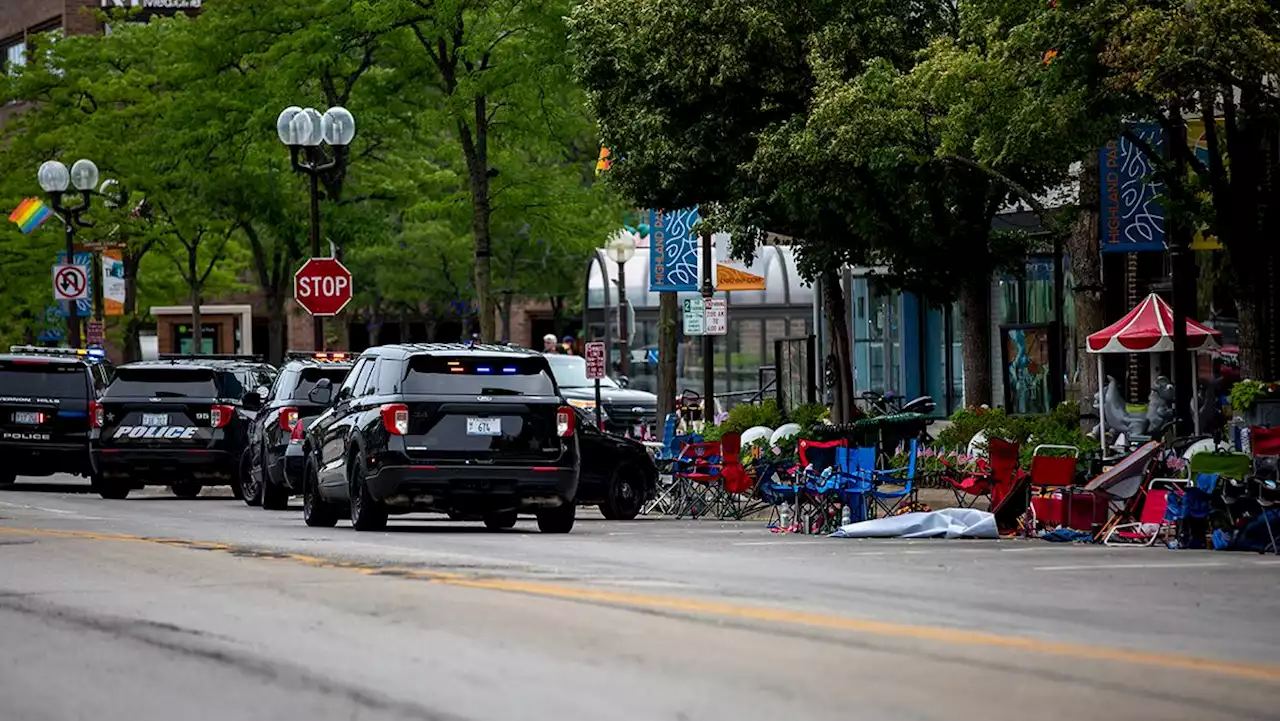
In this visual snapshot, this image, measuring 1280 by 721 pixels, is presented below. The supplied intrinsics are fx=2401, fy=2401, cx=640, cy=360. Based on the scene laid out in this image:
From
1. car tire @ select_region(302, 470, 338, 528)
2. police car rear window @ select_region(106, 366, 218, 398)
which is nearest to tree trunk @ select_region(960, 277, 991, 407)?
police car rear window @ select_region(106, 366, 218, 398)

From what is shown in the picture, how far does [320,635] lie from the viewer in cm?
1151

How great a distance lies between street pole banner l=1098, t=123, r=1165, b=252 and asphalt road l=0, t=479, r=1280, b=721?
11.0m

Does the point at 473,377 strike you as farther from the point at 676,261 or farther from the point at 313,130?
the point at 676,261

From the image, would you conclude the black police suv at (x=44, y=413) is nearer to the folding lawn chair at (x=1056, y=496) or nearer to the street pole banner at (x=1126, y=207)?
the street pole banner at (x=1126, y=207)

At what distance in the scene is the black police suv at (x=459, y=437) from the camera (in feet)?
70.1

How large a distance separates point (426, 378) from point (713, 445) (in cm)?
821

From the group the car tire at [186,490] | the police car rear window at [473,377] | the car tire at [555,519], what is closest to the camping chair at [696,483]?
the car tire at [555,519]

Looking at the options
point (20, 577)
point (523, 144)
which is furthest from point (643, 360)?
point (20, 577)

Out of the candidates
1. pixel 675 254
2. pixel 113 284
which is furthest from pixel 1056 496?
pixel 113 284

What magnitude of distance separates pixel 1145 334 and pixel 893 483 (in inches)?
158

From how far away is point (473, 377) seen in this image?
71.4 ft

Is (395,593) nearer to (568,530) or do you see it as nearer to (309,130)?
(568,530)

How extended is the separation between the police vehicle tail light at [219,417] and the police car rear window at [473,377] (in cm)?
1089

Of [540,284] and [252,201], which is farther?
[540,284]
